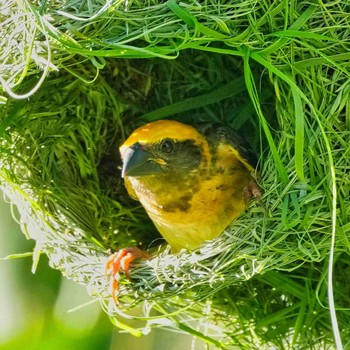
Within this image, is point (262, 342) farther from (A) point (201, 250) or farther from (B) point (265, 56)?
(B) point (265, 56)

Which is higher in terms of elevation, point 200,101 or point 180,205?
point 200,101

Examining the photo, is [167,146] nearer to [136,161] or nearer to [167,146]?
[167,146]

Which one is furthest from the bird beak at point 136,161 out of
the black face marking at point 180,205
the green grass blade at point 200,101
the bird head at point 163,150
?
the green grass blade at point 200,101

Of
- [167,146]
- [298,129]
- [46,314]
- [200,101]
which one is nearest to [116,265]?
[46,314]

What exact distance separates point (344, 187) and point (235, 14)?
491mm

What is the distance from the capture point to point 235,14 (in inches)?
89.6

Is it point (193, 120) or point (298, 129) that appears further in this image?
point (193, 120)

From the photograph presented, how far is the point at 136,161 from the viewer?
2590 mm

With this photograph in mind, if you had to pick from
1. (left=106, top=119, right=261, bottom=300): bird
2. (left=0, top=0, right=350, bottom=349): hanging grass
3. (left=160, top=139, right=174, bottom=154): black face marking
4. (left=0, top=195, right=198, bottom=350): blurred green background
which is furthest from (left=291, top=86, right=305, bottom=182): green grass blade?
(left=0, top=195, right=198, bottom=350): blurred green background

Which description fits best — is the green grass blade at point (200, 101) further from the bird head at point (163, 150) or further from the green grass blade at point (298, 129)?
the green grass blade at point (298, 129)

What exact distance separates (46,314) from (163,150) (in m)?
0.55

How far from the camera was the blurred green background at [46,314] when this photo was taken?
227 centimetres

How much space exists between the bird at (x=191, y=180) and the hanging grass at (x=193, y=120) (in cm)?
8

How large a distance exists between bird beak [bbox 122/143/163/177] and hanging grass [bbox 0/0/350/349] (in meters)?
0.24
